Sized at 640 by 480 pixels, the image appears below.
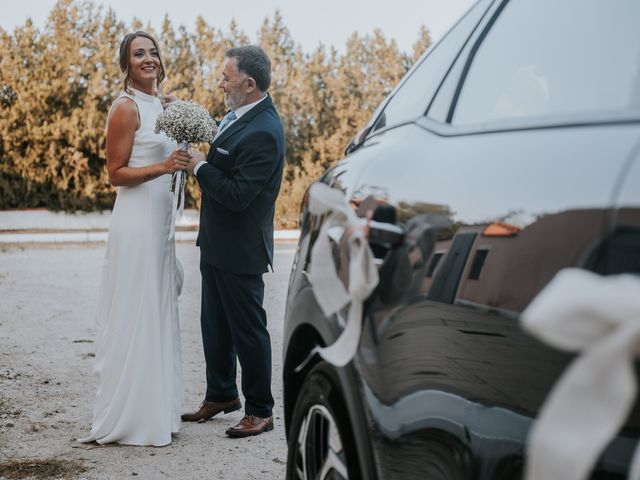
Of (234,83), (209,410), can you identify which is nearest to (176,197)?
(234,83)

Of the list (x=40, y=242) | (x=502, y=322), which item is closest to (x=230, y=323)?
(x=502, y=322)

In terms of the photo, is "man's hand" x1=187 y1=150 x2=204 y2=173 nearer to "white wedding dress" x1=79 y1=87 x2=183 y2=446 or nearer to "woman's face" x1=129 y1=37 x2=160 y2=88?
"white wedding dress" x1=79 y1=87 x2=183 y2=446

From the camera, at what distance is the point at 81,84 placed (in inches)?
896

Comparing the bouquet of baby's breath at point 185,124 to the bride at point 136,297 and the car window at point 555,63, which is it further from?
the car window at point 555,63

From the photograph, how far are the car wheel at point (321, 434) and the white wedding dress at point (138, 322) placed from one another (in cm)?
218

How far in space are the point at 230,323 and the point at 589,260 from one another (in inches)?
152

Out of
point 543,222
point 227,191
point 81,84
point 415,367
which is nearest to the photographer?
point 543,222

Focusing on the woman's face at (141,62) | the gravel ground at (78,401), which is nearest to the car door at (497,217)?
the gravel ground at (78,401)

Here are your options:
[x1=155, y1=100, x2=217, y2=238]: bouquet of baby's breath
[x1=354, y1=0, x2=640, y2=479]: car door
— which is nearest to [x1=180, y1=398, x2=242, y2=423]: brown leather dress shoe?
[x1=155, y1=100, x2=217, y2=238]: bouquet of baby's breath

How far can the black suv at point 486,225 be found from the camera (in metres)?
1.19

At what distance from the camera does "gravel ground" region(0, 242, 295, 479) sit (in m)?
4.29

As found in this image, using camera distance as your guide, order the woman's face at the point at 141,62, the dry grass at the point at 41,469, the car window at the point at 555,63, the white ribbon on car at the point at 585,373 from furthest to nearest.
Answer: the woman's face at the point at 141,62, the dry grass at the point at 41,469, the car window at the point at 555,63, the white ribbon on car at the point at 585,373

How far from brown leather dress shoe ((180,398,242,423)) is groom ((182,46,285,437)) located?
267 millimetres

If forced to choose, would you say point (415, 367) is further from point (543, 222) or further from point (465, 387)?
point (543, 222)
